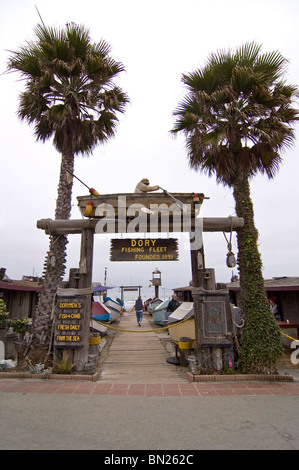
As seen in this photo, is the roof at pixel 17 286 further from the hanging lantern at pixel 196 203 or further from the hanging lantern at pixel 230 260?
the hanging lantern at pixel 230 260

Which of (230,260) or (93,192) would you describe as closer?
(230,260)

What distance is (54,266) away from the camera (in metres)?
7.09

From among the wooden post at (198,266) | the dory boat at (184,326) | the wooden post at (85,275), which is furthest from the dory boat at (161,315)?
the wooden post at (85,275)

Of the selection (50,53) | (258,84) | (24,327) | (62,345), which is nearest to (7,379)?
(62,345)

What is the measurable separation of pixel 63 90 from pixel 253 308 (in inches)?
338

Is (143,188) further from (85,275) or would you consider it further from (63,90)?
(63,90)

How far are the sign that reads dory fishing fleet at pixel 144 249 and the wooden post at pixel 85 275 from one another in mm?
605

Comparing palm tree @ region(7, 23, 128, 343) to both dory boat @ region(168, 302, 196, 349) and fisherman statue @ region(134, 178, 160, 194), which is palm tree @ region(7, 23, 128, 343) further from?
dory boat @ region(168, 302, 196, 349)

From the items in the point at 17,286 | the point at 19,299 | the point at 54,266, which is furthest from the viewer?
the point at 19,299

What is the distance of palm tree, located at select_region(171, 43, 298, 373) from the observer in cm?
670

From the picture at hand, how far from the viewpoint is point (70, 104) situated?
26.5 feet

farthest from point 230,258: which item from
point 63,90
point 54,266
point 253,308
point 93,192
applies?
point 63,90
